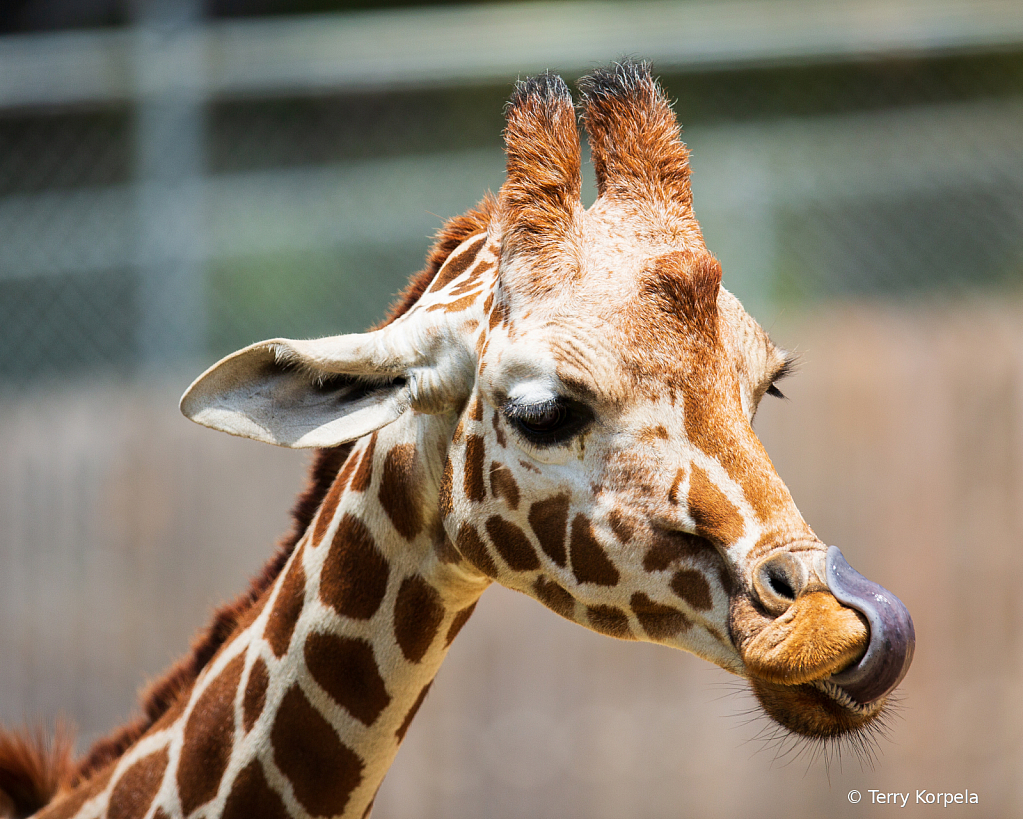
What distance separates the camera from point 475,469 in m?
2.01

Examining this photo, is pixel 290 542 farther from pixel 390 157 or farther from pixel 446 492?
pixel 390 157

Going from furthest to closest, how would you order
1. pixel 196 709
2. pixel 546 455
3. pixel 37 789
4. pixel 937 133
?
pixel 937 133 < pixel 37 789 < pixel 196 709 < pixel 546 455

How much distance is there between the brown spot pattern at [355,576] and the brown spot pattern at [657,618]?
25.3 inches

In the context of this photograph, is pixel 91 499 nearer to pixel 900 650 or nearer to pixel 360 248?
pixel 360 248

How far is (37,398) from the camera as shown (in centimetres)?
692

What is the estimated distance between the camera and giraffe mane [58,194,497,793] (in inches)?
97.4

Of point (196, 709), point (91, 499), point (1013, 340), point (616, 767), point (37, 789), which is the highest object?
point (1013, 340)

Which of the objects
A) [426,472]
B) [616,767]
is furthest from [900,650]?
[616,767]

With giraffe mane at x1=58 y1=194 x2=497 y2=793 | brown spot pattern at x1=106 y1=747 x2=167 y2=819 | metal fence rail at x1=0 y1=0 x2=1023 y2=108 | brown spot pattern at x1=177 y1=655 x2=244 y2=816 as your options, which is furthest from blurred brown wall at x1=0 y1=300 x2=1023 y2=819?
brown spot pattern at x1=177 y1=655 x2=244 y2=816

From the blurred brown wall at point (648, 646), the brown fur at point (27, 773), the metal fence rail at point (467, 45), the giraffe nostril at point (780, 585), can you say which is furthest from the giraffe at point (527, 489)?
the metal fence rail at point (467, 45)

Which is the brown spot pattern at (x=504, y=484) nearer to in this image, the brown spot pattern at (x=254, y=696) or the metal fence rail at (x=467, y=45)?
the brown spot pattern at (x=254, y=696)

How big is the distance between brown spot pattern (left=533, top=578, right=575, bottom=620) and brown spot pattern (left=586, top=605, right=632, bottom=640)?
0.05 meters

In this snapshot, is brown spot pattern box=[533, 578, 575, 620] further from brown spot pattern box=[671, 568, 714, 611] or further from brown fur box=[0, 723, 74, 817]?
brown fur box=[0, 723, 74, 817]

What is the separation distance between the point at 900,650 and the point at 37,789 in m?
2.65
